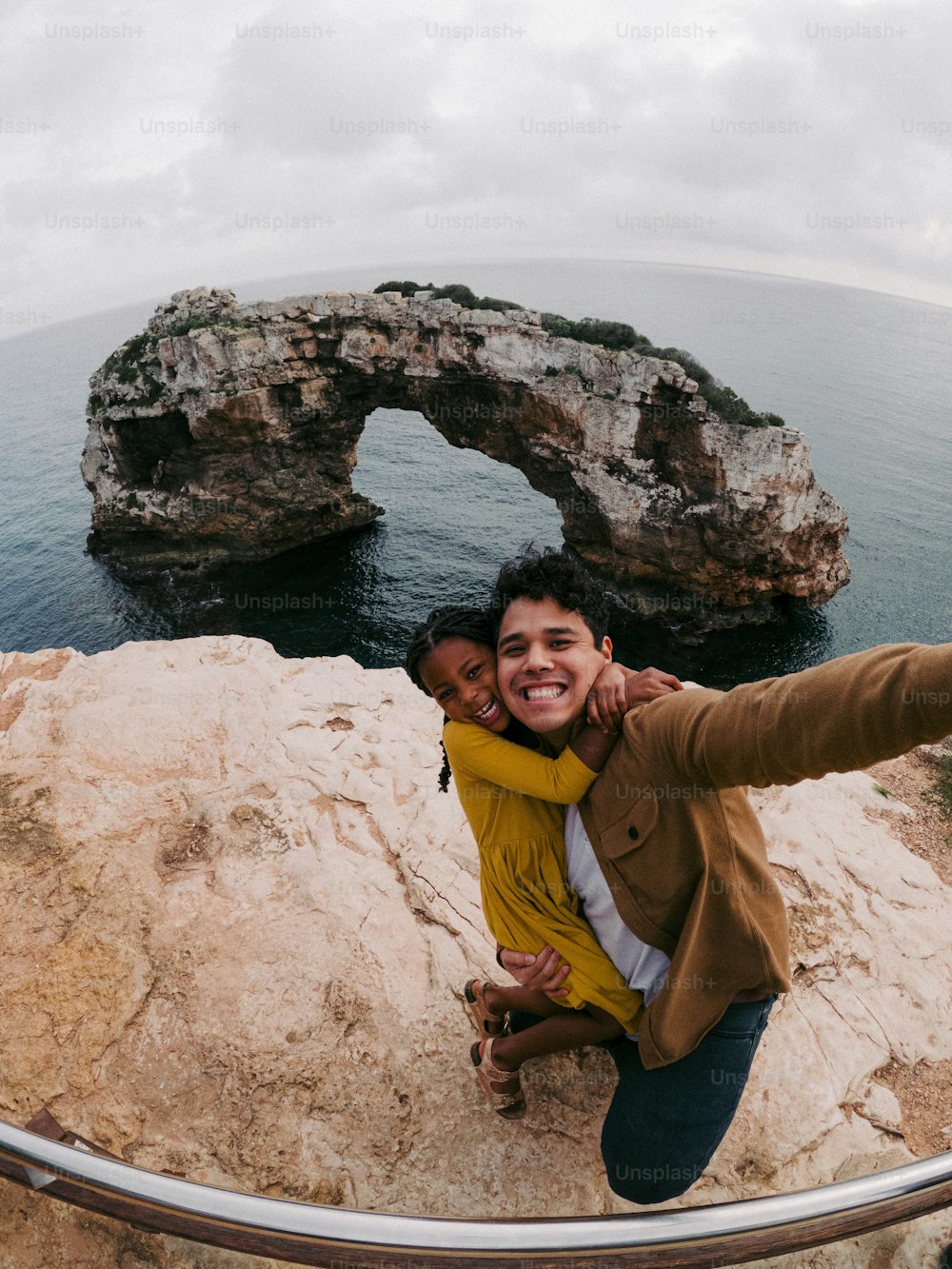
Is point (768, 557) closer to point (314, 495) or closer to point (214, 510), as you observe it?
point (314, 495)

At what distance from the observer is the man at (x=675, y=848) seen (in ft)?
7.43

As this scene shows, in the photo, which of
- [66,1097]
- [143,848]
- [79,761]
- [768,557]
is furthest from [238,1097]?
[768,557]

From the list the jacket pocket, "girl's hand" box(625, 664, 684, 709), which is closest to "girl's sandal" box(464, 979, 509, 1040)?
the jacket pocket

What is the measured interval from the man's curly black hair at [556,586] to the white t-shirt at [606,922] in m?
1.05

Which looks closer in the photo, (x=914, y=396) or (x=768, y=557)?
(x=768, y=557)

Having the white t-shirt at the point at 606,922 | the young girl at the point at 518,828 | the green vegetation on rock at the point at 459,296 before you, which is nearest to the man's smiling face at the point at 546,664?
the young girl at the point at 518,828

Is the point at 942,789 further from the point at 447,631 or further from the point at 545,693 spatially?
the point at 447,631

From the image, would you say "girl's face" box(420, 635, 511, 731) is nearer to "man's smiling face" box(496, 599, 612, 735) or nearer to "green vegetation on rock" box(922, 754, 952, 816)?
"man's smiling face" box(496, 599, 612, 735)

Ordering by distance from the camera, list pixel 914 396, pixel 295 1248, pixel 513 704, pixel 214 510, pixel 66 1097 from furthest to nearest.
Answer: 1. pixel 914 396
2. pixel 214 510
3. pixel 66 1097
4. pixel 513 704
5. pixel 295 1248

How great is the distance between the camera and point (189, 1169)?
3824 millimetres

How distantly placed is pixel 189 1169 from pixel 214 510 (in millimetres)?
29822

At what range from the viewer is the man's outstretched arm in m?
1.91

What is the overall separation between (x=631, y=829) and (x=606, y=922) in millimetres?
732

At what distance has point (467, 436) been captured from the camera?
92.1ft
